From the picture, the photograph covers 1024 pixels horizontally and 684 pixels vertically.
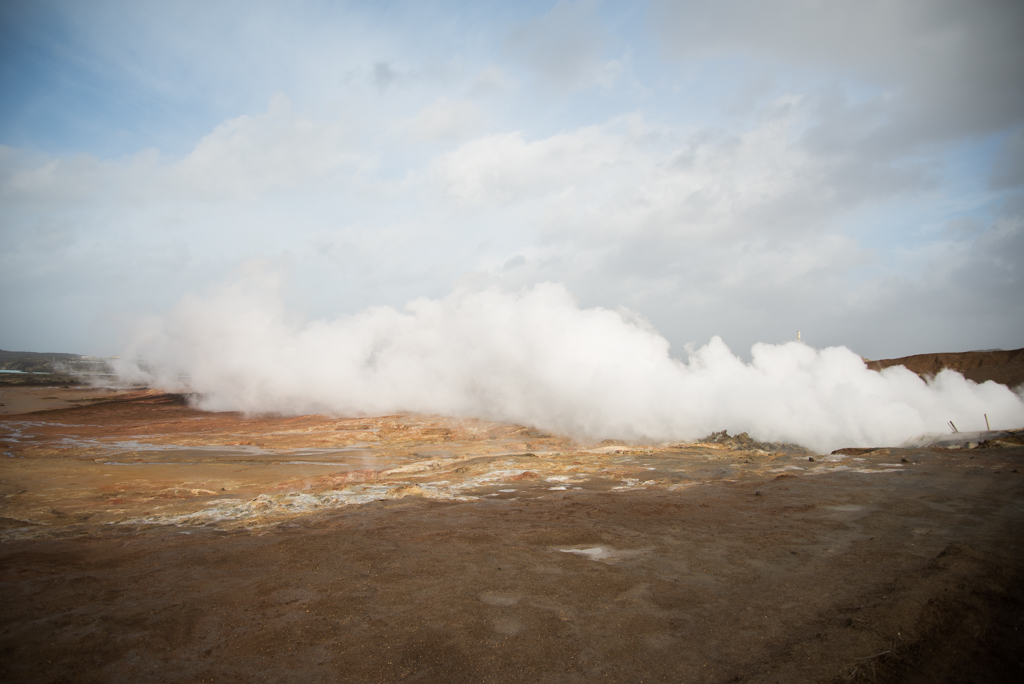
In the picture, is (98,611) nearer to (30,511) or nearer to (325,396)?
(30,511)

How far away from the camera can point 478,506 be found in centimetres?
1006

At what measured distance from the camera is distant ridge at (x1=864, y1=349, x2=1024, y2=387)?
31578 mm

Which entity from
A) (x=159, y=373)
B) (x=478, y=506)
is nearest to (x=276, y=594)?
(x=478, y=506)

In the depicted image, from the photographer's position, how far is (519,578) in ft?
19.7

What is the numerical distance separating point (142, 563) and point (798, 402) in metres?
28.0

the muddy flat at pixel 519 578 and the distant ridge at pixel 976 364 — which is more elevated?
the distant ridge at pixel 976 364

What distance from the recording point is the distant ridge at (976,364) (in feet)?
104

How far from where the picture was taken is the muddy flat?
4.09 metres

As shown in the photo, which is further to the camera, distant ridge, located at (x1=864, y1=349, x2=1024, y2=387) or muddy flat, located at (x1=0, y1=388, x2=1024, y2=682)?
distant ridge, located at (x1=864, y1=349, x2=1024, y2=387)

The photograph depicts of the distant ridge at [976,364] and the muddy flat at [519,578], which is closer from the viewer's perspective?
the muddy flat at [519,578]

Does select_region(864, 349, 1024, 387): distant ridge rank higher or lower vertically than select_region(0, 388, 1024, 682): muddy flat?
higher

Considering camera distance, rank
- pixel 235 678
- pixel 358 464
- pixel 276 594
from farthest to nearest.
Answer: pixel 358 464
pixel 276 594
pixel 235 678

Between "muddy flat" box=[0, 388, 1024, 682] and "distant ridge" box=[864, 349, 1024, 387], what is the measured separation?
2632 cm

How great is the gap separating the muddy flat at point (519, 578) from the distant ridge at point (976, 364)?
26321 mm
